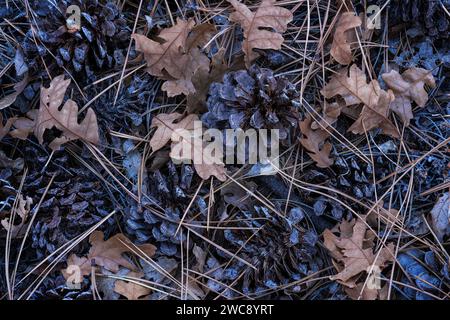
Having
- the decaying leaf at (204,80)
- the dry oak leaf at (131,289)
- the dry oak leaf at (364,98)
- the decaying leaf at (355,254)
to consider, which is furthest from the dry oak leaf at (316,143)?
the dry oak leaf at (131,289)

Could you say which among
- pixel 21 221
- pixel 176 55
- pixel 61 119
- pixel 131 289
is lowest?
pixel 131 289

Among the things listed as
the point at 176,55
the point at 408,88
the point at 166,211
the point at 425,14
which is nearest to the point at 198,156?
Answer: the point at 166,211

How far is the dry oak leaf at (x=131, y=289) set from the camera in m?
1.79

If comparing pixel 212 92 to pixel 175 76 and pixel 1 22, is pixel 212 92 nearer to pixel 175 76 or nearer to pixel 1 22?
pixel 175 76

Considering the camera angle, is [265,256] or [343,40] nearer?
[265,256]

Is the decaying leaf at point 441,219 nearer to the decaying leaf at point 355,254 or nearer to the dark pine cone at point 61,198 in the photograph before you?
the decaying leaf at point 355,254

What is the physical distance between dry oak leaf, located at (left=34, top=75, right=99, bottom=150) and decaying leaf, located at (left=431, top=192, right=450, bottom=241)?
1.28 metres

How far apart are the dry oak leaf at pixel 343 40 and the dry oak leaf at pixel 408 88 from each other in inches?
6.6

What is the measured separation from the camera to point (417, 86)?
6.54 feet

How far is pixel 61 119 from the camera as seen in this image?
1877mm

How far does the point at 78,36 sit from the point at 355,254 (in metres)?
1.29

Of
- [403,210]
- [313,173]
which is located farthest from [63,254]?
[403,210]

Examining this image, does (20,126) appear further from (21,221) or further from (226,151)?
→ (226,151)

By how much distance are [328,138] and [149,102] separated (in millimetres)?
717
